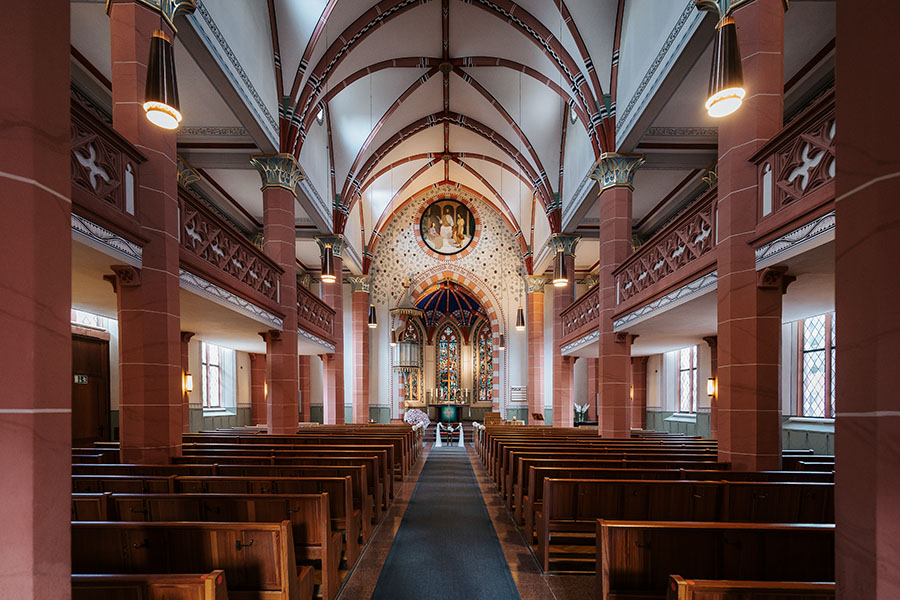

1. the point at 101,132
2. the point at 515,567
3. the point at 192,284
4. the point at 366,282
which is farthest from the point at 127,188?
the point at 366,282

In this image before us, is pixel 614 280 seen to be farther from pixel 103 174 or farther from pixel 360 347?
pixel 360 347

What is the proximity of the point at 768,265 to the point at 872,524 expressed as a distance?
4.63 metres

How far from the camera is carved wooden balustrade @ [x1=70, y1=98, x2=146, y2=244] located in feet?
16.3

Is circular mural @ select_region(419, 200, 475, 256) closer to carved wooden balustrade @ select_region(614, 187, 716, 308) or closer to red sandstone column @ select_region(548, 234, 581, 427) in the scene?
red sandstone column @ select_region(548, 234, 581, 427)

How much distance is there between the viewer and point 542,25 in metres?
11.1

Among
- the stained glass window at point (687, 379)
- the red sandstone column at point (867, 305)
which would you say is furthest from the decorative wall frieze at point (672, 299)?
the stained glass window at point (687, 379)

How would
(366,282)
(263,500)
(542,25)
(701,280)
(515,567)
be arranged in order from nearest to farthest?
(263,500) < (515,567) < (701,280) < (542,25) < (366,282)

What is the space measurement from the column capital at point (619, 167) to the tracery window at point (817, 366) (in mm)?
4751

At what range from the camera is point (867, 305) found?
179 cm

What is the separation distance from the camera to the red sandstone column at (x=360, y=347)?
65.9 feet

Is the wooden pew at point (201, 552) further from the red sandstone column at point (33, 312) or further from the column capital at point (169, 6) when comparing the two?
the column capital at point (169, 6)

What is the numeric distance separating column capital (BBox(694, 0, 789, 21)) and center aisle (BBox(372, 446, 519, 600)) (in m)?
6.63

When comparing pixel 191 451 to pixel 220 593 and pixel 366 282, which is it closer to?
pixel 220 593

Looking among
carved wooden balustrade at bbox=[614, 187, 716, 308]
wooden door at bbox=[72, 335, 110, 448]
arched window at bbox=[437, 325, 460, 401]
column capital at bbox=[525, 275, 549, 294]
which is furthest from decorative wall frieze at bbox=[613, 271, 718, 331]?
arched window at bbox=[437, 325, 460, 401]
